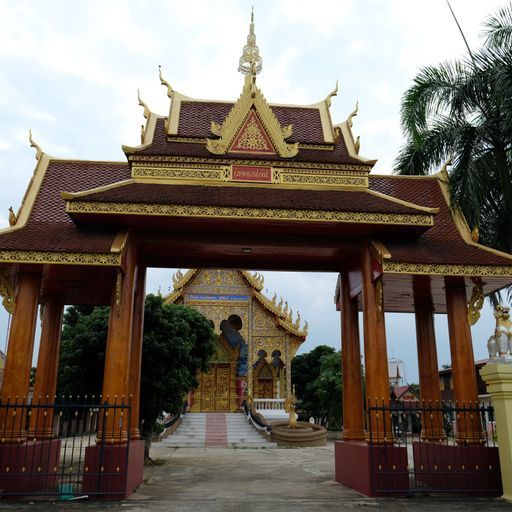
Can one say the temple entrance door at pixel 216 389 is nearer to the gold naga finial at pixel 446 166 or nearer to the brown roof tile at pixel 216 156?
the brown roof tile at pixel 216 156

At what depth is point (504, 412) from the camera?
7.21 metres

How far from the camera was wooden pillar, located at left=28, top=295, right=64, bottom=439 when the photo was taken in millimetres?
9578

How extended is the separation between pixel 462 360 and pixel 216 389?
18.2 meters

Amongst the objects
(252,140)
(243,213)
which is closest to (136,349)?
(243,213)

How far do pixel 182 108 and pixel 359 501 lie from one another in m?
8.71

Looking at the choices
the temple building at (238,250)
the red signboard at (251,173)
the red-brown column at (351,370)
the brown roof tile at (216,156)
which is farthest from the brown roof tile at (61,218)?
the red-brown column at (351,370)

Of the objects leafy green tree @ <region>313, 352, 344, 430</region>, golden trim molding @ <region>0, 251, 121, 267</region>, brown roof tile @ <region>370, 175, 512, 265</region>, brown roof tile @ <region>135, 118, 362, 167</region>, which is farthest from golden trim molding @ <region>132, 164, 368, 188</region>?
leafy green tree @ <region>313, 352, 344, 430</region>

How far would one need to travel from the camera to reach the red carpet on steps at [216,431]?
63.2ft

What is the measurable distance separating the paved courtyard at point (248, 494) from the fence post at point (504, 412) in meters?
0.39

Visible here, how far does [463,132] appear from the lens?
10.6 m

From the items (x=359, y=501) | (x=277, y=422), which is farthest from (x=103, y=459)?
(x=277, y=422)

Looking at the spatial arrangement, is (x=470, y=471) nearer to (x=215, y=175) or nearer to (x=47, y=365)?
(x=215, y=175)

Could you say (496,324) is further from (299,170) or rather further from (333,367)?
(333,367)

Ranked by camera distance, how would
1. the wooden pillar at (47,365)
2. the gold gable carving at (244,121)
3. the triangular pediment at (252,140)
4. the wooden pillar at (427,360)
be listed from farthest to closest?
1. the triangular pediment at (252,140)
2. the gold gable carving at (244,121)
3. the wooden pillar at (47,365)
4. the wooden pillar at (427,360)
